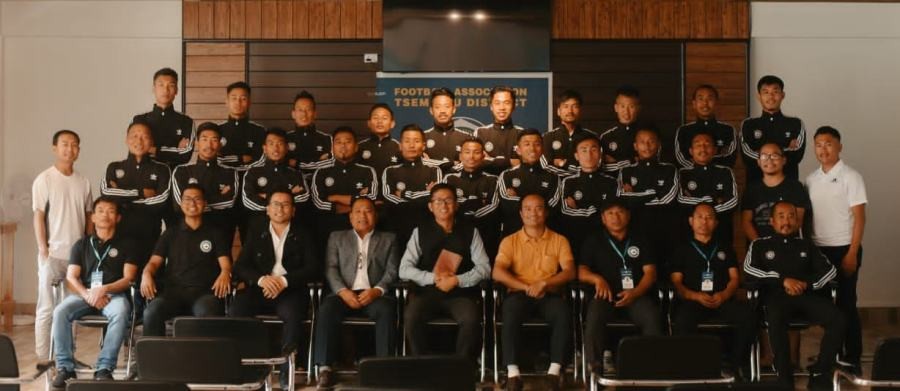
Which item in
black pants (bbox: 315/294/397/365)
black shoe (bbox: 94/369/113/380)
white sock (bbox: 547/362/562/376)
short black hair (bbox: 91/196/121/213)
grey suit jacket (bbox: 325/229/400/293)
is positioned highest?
short black hair (bbox: 91/196/121/213)

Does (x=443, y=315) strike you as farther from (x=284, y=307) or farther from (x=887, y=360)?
(x=887, y=360)

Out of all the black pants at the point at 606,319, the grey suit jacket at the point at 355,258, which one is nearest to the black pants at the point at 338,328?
the grey suit jacket at the point at 355,258

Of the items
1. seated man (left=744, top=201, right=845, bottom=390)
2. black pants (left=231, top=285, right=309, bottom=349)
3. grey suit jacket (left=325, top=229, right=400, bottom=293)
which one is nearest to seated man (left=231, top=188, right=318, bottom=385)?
black pants (left=231, top=285, right=309, bottom=349)

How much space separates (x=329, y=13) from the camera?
8703 millimetres

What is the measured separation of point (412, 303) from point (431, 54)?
337 cm

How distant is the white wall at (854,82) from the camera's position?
342 inches

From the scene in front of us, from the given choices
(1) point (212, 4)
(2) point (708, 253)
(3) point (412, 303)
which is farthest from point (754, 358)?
(1) point (212, 4)

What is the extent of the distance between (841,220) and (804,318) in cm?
88

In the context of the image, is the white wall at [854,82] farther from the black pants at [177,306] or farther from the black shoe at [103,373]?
the black shoe at [103,373]

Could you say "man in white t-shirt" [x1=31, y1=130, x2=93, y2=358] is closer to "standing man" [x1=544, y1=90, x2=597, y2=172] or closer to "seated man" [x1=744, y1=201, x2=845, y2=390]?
"standing man" [x1=544, y1=90, x2=597, y2=172]

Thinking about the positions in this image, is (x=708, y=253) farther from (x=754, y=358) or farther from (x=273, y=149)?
(x=273, y=149)

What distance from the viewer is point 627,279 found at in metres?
6.01

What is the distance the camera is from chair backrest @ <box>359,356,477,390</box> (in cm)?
356

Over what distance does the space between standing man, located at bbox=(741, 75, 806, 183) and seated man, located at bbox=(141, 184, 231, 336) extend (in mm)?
3932
